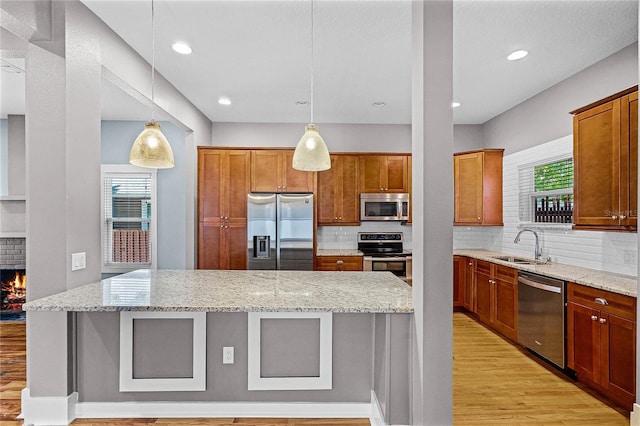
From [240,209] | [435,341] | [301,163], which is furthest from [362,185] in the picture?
[435,341]

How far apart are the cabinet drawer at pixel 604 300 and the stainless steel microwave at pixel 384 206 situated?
2.57 metres

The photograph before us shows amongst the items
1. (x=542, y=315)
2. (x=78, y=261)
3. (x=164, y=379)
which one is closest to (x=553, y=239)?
(x=542, y=315)

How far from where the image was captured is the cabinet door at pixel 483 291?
434cm

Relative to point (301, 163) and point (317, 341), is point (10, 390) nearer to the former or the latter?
point (317, 341)

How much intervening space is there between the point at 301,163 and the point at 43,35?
1.76 m

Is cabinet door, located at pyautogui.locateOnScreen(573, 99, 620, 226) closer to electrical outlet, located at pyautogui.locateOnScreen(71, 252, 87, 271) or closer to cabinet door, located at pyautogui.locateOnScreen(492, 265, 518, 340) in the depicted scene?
cabinet door, located at pyautogui.locateOnScreen(492, 265, 518, 340)

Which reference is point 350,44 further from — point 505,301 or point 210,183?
point 505,301

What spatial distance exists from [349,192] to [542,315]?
285 centimetres

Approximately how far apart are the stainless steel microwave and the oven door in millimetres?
626

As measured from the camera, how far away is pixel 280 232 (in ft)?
15.8

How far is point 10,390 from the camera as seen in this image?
2.76 meters

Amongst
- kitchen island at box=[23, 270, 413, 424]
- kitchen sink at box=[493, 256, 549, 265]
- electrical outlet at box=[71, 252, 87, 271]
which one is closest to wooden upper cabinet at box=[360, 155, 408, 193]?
kitchen sink at box=[493, 256, 549, 265]

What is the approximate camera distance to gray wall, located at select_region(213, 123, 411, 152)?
5.55 metres

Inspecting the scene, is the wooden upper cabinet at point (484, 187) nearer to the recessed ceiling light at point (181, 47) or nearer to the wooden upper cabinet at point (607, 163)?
the wooden upper cabinet at point (607, 163)
